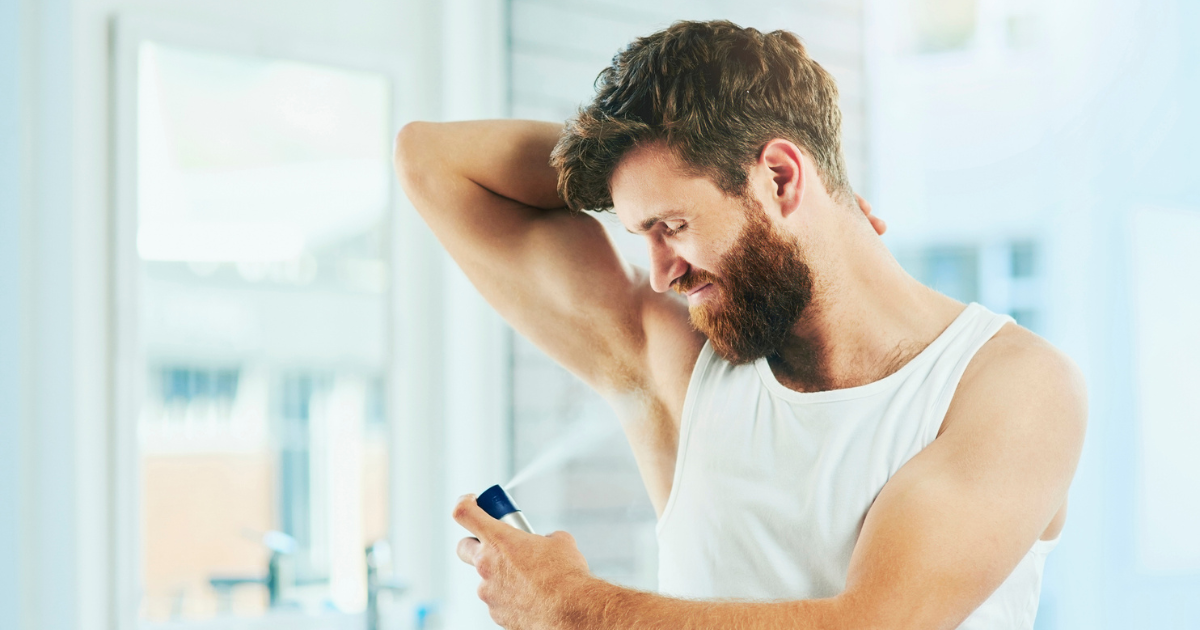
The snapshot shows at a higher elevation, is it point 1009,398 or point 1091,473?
point 1009,398

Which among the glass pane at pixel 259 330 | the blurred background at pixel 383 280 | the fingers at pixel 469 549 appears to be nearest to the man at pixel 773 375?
the fingers at pixel 469 549

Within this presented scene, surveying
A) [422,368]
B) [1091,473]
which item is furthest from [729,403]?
[422,368]

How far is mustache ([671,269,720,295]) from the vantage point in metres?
1.00

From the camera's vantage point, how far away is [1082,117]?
125cm

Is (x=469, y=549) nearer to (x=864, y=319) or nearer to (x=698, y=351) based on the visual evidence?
(x=698, y=351)

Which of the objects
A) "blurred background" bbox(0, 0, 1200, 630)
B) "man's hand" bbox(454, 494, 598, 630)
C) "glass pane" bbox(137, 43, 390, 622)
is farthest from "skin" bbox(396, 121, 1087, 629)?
"glass pane" bbox(137, 43, 390, 622)

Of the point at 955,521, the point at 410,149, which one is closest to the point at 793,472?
the point at 955,521

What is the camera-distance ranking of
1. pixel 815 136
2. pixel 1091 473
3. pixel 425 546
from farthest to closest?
pixel 425 546, pixel 1091 473, pixel 815 136

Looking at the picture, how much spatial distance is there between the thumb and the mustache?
12.1 inches

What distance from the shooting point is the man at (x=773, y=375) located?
2.70ft

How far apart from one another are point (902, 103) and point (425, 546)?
1.53m

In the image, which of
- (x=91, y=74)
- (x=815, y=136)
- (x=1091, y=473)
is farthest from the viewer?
(x=91, y=74)

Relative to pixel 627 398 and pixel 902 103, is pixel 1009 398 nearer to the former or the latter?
pixel 627 398

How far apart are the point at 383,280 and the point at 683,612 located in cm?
170
